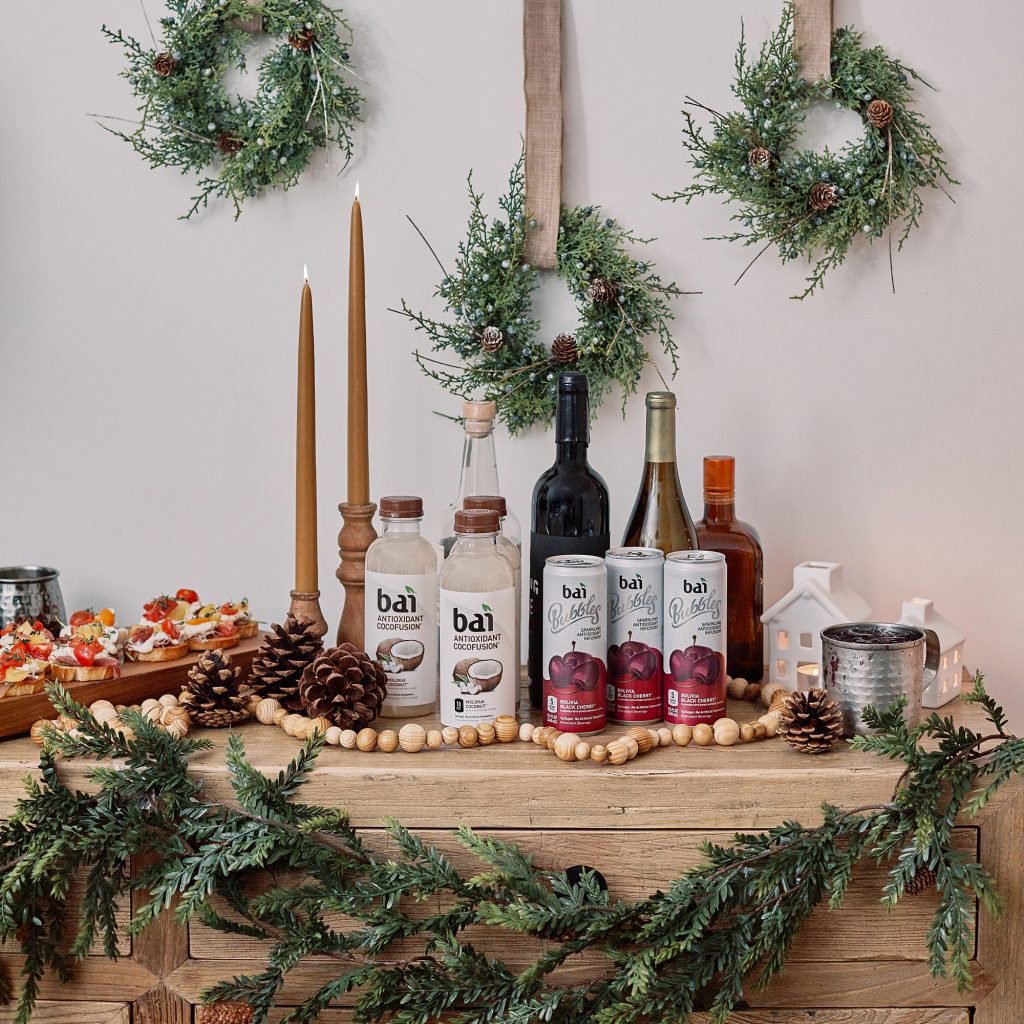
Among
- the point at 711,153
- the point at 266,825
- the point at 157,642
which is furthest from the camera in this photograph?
the point at 711,153

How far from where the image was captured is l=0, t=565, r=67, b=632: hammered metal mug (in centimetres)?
116

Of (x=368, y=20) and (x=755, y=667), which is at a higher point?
(x=368, y=20)

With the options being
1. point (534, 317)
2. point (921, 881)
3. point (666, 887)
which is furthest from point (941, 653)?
point (534, 317)

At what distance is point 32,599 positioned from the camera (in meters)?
1.17

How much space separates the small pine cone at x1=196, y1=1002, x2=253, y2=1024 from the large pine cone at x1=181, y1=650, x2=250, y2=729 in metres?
0.25

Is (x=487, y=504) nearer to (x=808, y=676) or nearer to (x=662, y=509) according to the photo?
(x=662, y=509)

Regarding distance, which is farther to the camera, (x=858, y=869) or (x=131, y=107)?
(x=131, y=107)

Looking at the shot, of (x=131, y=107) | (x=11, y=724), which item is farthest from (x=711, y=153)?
(x=11, y=724)

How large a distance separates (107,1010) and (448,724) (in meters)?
0.39

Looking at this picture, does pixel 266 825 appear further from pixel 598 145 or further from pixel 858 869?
pixel 598 145

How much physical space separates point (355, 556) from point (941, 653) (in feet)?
1.98

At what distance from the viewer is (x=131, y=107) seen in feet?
4.28

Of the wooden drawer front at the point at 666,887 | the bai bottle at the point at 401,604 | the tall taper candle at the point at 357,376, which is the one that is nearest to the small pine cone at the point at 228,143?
the tall taper candle at the point at 357,376

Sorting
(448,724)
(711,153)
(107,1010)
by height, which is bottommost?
(107,1010)
